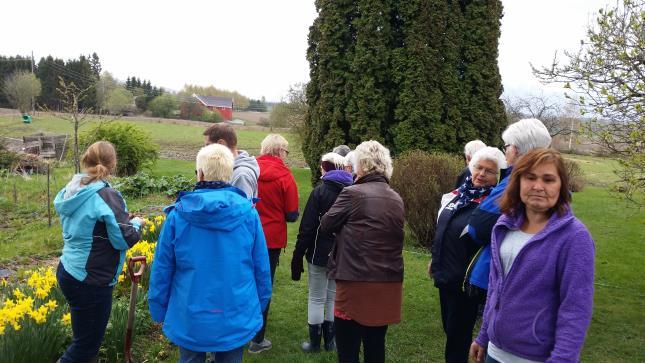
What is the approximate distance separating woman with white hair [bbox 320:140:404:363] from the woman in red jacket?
1061mm

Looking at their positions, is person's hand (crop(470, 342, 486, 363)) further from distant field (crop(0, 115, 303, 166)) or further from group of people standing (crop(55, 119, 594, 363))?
distant field (crop(0, 115, 303, 166))

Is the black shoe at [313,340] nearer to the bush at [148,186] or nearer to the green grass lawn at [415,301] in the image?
the green grass lawn at [415,301]

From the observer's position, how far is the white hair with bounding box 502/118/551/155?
106 inches

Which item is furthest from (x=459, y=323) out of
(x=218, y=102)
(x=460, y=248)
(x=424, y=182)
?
(x=218, y=102)

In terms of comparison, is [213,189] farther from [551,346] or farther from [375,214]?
[551,346]

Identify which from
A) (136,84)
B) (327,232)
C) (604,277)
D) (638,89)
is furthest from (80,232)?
(136,84)

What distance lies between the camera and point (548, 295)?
2.11 meters

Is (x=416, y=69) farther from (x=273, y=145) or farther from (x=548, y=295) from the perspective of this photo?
(x=548, y=295)

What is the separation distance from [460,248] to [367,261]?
0.65 m

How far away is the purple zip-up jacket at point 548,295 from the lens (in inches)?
78.9


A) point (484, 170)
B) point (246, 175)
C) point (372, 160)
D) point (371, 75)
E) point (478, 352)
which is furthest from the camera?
point (371, 75)

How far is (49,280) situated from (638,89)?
19.1 feet

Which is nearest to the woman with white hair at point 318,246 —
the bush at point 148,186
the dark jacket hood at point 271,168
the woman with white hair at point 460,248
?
the dark jacket hood at point 271,168

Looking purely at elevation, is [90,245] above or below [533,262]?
Result: below
